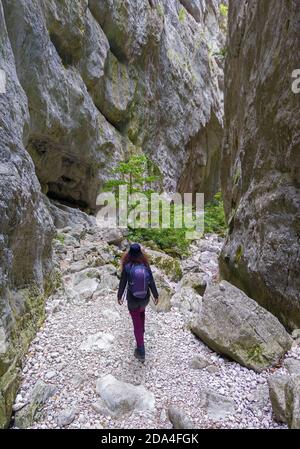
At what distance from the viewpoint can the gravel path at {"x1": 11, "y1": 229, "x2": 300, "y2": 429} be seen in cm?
423

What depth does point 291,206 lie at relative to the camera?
6215mm

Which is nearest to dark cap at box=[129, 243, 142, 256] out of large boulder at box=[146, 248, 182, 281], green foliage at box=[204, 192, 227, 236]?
large boulder at box=[146, 248, 182, 281]

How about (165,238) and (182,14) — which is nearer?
(165,238)

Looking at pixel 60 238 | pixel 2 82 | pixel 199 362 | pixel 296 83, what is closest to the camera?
pixel 199 362

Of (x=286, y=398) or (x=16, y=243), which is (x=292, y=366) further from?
(x=16, y=243)

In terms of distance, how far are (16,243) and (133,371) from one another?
3041mm

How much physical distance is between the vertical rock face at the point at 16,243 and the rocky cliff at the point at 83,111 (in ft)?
0.07

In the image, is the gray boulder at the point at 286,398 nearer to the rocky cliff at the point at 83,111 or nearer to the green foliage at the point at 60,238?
the rocky cliff at the point at 83,111

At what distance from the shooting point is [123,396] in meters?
4.43

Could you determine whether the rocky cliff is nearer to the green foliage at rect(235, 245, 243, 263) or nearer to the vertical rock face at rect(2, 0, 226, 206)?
the vertical rock face at rect(2, 0, 226, 206)

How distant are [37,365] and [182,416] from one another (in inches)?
97.9

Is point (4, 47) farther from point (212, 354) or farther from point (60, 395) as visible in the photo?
point (212, 354)

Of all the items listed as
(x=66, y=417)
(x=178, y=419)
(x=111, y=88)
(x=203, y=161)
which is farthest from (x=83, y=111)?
(x=203, y=161)

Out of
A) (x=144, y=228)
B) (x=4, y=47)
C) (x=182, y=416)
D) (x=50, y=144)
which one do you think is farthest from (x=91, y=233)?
(x=182, y=416)
